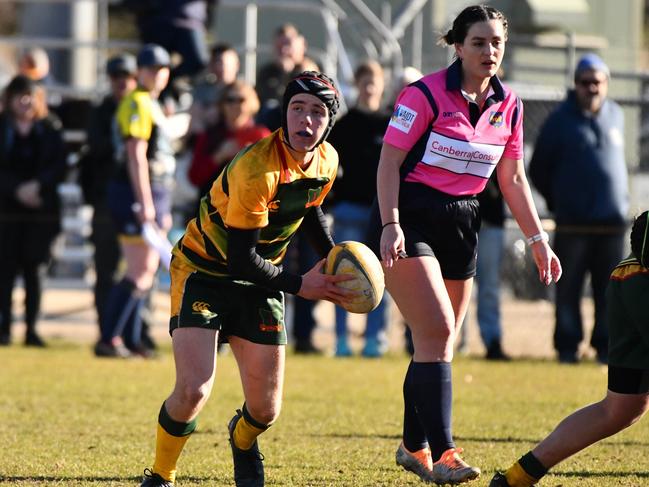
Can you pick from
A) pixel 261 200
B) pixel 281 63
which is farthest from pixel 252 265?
pixel 281 63

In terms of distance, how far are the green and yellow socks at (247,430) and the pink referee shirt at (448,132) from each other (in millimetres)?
1284

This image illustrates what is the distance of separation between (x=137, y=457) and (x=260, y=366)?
1367mm

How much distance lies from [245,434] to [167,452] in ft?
1.13

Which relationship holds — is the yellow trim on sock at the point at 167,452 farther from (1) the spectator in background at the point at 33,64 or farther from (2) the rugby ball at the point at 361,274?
(1) the spectator in background at the point at 33,64

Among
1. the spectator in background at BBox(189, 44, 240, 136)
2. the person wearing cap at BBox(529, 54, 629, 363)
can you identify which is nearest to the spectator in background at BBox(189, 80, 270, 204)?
the spectator in background at BBox(189, 44, 240, 136)

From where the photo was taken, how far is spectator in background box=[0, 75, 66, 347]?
11.8 m

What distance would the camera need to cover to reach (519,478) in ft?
17.6

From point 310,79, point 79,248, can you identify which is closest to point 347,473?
point 310,79

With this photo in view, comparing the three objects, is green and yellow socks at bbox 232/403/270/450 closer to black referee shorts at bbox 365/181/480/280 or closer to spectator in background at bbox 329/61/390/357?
black referee shorts at bbox 365/181/480/280

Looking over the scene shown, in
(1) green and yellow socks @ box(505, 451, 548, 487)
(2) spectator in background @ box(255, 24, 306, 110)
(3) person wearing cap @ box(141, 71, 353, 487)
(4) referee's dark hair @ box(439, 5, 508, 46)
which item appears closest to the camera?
(3) person wearing cap @ box(141, 71, 353, 487)

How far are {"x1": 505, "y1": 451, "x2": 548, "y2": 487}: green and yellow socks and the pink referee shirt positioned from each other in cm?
128

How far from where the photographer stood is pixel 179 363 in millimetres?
5402

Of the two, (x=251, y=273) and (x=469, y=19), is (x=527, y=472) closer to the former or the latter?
(x=251, y=273)

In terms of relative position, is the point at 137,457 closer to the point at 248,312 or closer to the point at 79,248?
the point at 248,312
